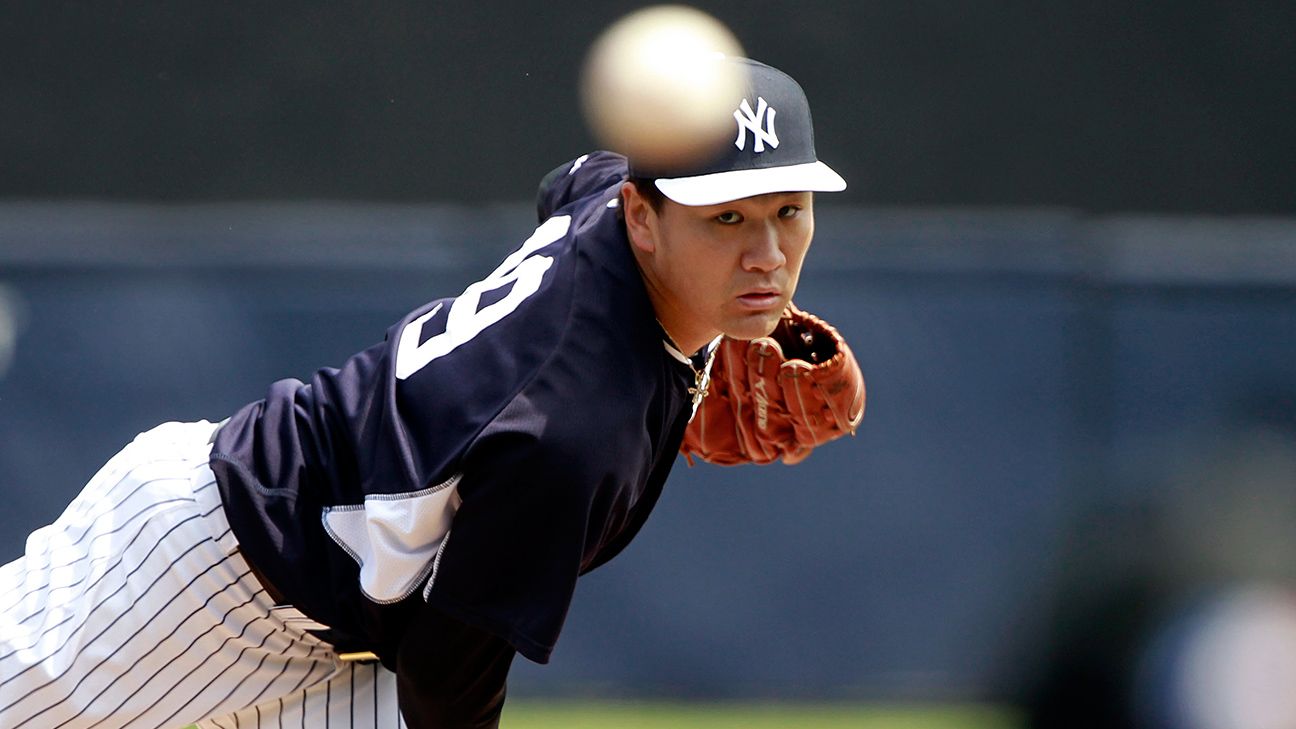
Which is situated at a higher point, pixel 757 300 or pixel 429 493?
pixel 757 300

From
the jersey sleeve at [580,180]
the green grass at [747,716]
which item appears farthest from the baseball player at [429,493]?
the green grass at [747,716]

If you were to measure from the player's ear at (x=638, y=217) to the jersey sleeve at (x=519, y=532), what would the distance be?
0.30 meters

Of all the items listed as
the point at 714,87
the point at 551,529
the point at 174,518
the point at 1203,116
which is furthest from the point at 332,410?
the point at 1203,116

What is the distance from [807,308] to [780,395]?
2.47m

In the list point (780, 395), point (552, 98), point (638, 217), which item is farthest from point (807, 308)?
point (638, 217)

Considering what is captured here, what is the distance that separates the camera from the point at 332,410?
2430 mm

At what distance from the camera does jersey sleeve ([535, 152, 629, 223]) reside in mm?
2793

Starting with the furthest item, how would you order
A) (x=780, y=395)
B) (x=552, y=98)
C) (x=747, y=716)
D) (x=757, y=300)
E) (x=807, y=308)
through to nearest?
(x=552, y=98)
(x=807, y=308)
(x=747, y=716)
(x=780, y=395)
(x=757, y=300)

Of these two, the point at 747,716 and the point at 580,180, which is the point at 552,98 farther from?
the point at 580,180

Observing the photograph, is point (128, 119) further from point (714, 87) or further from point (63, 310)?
point (714, 87)

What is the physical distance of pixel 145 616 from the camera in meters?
2.41

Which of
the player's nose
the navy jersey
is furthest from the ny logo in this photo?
the navy jersey

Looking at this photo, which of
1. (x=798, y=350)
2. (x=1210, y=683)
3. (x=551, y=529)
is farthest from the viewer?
(x=1210, y=683)

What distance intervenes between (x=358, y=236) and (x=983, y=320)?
2.08m
